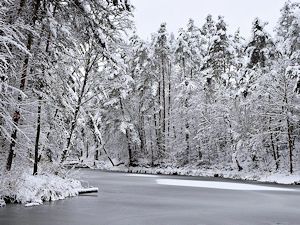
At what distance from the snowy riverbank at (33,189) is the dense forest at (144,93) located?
509 millimetres

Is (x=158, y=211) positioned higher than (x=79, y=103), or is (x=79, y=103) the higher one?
(x=79, y=103)

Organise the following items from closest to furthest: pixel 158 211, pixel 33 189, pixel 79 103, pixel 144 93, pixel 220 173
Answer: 1. pixel 158 211
2. pixel 33 189
3. pixel 79 103
4. pixel 220 173
5. pixel 144 93

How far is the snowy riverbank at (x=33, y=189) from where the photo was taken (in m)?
12.7

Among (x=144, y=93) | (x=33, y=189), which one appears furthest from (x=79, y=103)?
(x=144, y=93)

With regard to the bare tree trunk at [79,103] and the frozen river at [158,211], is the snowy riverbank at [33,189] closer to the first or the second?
the frozen river at [158,211]

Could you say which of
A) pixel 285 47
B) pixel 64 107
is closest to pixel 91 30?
pixel 64 107

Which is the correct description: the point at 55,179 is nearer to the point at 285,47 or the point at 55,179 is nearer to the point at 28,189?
the point at 28,189

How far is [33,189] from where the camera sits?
1380 cm

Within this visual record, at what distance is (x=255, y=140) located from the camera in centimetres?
3066

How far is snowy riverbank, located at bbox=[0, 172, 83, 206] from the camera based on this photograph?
12688mm

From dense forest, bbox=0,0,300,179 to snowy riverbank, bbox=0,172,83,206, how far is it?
0.51 metres

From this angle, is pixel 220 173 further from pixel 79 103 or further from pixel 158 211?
pixel 158 211

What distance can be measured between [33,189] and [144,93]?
2806cm

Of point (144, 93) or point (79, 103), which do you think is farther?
point (144, 93)
